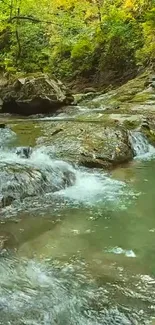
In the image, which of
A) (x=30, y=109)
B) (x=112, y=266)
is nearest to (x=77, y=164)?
(x=112, y=266)

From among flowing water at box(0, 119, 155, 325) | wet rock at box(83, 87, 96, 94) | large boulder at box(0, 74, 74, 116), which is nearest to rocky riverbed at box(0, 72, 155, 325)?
flowing water at box(0, 119, 155, 325)

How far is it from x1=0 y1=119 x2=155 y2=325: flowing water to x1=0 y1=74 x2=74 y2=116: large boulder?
18.5ft

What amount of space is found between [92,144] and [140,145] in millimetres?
1471

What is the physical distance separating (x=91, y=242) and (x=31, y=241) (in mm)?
726

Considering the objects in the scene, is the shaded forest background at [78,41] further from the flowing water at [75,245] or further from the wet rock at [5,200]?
the wet rock at [5,200]

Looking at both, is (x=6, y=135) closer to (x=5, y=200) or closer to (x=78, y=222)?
(x=5, y=200)

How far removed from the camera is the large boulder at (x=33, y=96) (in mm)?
13758

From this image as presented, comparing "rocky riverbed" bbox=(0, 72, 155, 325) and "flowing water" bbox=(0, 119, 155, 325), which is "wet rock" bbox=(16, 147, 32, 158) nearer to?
"rocky riverbed" bbox=(0, 72, 155, 325)

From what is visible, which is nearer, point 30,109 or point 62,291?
point 62,291

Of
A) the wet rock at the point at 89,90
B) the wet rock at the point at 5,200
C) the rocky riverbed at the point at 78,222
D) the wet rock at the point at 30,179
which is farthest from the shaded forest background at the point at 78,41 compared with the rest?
the wet rock at the point at 5,200

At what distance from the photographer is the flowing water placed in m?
3.46

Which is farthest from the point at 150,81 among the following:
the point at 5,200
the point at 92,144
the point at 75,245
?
the point at 75,245

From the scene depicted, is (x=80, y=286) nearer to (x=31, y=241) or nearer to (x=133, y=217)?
(x=31, y=241)

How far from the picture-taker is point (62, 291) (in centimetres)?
373
